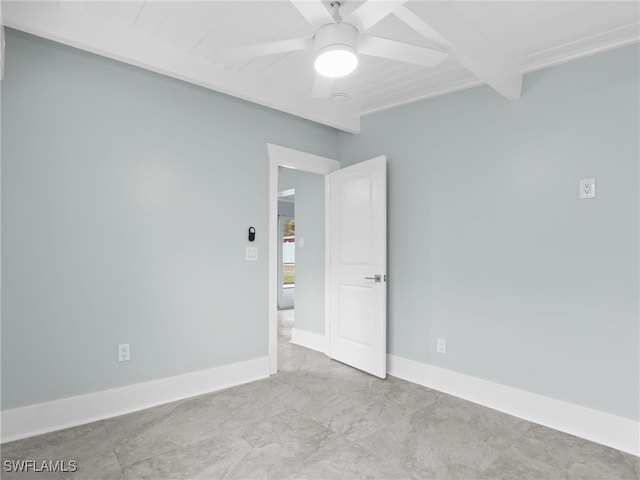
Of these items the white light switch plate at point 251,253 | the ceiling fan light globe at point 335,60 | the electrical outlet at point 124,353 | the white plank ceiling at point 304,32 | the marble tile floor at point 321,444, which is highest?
the white plank ceiling at point 304,32

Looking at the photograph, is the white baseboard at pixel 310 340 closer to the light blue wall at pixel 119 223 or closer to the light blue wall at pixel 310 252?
the light blue wall at pixel 310 252

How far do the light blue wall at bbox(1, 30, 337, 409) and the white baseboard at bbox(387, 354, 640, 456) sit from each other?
149 cm

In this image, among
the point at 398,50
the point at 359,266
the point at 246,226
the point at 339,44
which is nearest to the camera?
the point at 339,44

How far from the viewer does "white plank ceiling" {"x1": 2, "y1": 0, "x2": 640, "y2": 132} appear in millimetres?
2082

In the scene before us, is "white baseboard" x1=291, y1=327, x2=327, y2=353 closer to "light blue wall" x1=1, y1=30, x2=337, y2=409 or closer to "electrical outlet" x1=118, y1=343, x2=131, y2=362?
"light blue wall" x1=1, y1=30, x2=337, y2=409

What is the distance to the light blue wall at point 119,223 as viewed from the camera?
2330mm

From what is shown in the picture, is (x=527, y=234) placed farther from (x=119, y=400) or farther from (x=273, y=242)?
(x=119, y=400)

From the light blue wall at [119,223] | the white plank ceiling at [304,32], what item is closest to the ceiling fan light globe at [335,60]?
the white plank ceiling at [304,32]

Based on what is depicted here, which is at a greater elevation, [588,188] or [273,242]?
[588,188]

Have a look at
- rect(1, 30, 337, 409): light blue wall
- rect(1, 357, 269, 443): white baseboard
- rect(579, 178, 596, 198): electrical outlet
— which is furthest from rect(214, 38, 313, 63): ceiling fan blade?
rect(1, 357, 269, 443): white baseboard

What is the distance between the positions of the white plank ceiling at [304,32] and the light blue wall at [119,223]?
0.30m

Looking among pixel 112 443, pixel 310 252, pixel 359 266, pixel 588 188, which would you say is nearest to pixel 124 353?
pixel 112 443

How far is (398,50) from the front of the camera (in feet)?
6.07

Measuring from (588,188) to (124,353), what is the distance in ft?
11.0
